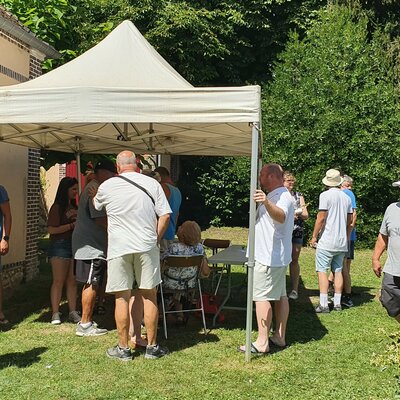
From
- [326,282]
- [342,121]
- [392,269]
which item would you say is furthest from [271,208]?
[342,121]

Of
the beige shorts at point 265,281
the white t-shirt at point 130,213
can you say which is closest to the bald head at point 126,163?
the white t-shirt at point 130,213

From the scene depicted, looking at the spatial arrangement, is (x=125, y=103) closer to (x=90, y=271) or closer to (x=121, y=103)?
(x=121, y=103)

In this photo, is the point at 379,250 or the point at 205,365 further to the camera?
the point at 379,250

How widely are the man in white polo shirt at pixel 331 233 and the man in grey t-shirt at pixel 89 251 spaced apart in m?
2.74

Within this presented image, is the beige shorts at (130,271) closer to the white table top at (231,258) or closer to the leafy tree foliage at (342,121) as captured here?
the white table top at (231,258)

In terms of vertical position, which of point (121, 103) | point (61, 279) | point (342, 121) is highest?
point (342, 121)

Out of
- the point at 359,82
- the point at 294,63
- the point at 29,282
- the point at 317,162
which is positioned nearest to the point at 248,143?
the point at 29,282

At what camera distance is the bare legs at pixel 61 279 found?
19.6 ft

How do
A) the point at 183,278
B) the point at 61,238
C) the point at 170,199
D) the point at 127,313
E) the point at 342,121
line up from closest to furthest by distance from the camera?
1. the point at 127,313
2. the point at 183,278
3. the point at 61,238
4. the point at 170,199
5. the point at 342,121

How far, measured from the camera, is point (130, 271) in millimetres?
4762

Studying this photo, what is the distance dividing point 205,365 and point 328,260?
8.70 feet

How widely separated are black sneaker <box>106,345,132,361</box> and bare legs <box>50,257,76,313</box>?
1430 mm

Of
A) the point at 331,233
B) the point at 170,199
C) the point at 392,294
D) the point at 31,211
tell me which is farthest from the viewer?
the point at 31,211

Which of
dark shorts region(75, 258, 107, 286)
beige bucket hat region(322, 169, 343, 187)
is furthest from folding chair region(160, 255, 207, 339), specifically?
beige bucket hat region(322, 169, 343, 187)
